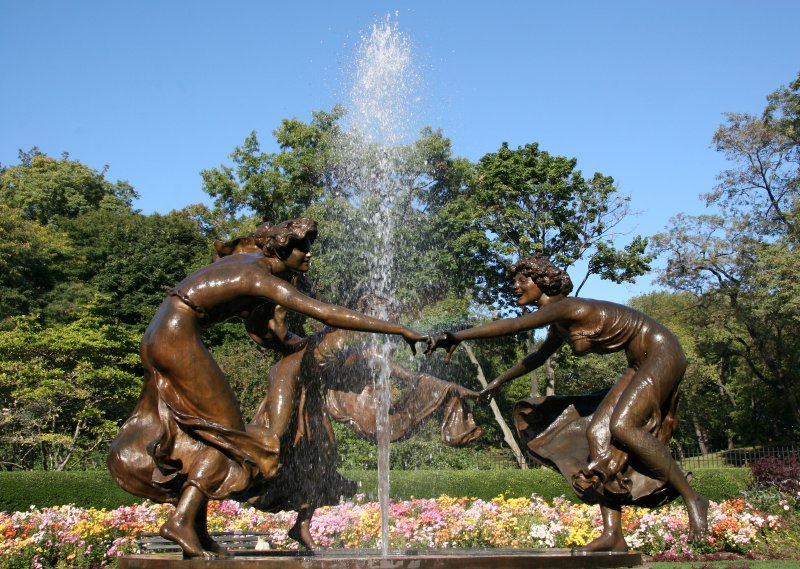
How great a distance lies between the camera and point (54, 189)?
164 ft

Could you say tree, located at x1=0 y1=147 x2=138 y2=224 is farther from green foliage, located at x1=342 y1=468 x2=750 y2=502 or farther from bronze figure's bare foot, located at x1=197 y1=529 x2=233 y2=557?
bronze figure's bare foot, located at x1=197 y1=529 x2=233 y2=557

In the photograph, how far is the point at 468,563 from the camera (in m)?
4.67

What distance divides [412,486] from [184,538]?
1357 cm

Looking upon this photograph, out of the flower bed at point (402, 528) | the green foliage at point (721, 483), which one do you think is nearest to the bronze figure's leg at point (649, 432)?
the flower bed at point (402, 528)

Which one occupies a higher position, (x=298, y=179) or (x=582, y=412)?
(x=298, y=179)

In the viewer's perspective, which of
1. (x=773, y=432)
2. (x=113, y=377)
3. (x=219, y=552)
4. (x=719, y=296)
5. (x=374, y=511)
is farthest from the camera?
(x=773, y=432)

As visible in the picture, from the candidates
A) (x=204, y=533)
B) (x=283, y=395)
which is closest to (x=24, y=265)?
(x=283, y=395)

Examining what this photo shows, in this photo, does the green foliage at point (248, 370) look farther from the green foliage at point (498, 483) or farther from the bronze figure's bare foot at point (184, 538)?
the bronze figure's bare foot at point (184, 538)

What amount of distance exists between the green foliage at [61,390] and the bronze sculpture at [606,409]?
22.0 metres

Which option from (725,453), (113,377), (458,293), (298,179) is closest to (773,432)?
(725,453)

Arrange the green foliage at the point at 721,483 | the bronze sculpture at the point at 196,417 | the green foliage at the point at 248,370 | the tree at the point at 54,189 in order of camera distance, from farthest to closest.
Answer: the tree at the point at 54,189 < the green foliage at the point at 248,370 < the green foliage at the point at 721,483 < the bronze sculpture at the point at 196,417

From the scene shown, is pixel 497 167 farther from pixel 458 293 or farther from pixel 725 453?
pixel 725 453

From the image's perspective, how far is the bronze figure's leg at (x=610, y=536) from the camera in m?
5.85

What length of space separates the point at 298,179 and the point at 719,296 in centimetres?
1641
